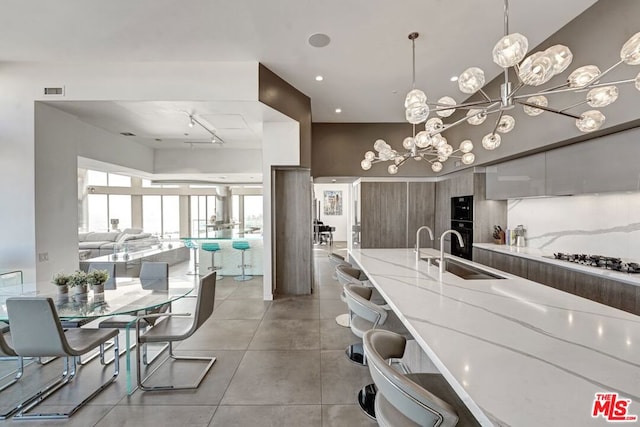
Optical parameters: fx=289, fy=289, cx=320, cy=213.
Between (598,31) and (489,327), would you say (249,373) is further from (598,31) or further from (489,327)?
(598,31)

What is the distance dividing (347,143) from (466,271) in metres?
4.37

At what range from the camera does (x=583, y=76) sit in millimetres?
1807

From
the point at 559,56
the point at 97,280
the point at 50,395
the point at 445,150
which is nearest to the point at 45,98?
the point at 97,280

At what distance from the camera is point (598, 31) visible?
273 cm

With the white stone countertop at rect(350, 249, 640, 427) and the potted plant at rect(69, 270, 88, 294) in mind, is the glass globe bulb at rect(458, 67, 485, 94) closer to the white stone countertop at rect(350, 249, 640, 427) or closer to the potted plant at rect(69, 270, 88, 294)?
the white stone countertop at rect(350, 249, 640, 427)

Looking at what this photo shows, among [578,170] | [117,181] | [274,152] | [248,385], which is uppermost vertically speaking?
[117,181]

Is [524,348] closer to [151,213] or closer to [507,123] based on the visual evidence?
[507,123]

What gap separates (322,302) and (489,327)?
3.63m

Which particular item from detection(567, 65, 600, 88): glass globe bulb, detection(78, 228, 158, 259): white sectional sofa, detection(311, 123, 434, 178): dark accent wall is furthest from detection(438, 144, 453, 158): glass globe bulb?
detection(78, 228, 158, 259): white sectional sofa

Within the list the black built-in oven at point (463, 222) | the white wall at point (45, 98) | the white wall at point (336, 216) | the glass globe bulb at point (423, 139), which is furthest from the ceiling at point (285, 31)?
the white wall at point (336, 216)

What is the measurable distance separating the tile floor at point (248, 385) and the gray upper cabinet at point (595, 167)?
119 inches

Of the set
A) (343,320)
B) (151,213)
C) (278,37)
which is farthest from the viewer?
(151,213)

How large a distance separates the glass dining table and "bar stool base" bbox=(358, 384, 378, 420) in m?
1.85

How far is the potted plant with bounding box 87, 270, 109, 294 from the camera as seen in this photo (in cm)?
275
